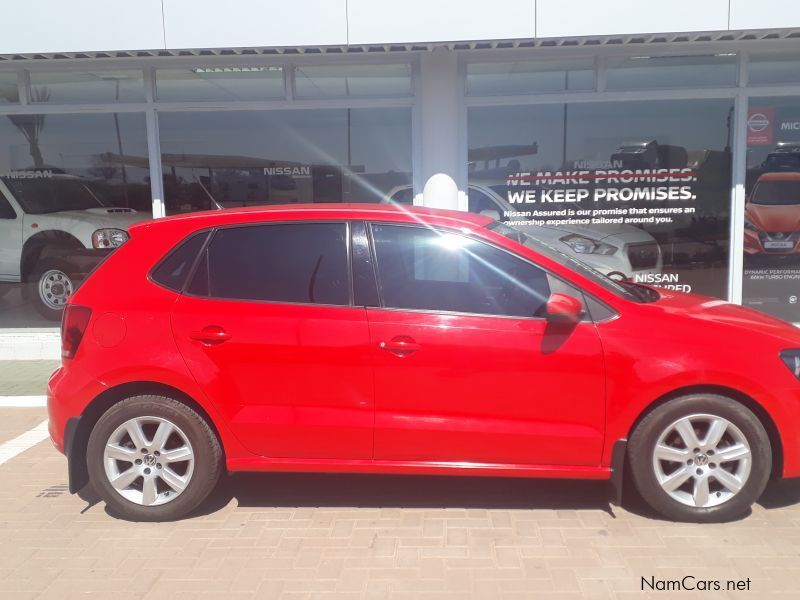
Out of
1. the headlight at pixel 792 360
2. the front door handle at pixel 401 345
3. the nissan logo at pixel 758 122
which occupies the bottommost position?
the headlight at pixel 792 360

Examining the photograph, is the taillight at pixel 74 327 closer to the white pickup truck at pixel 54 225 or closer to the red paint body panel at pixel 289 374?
the red paint body panel at pixel 289 374

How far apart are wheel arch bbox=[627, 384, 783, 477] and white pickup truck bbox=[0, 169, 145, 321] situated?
249 inches

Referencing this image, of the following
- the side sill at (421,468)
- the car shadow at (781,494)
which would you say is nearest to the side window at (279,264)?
the side sill at (421,468)

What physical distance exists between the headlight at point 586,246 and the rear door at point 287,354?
4.52m

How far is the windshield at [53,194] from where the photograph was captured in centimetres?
799

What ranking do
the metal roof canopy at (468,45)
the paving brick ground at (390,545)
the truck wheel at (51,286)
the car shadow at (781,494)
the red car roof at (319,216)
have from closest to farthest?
1. the paving brick ground at (390,545)
2. the red car roof at (319,216)
3. the car shadow at (781,494)
4. the metal roof canopy at (468,45)
5. the truck wheel at (51,286)

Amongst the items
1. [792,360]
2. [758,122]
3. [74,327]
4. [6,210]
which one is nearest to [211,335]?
[74,327]

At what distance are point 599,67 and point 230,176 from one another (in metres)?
4.19

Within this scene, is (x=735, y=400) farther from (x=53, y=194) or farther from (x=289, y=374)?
(x=53, y=194)

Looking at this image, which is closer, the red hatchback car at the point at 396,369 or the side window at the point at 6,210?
the red hatchback car at the point at 396,369

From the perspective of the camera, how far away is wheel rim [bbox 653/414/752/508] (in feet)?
11.8

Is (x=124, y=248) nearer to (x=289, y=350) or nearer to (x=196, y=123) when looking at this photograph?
(x=289, y=350)

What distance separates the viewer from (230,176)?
7.92m

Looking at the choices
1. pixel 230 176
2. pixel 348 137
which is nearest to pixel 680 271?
pixel 348 137
